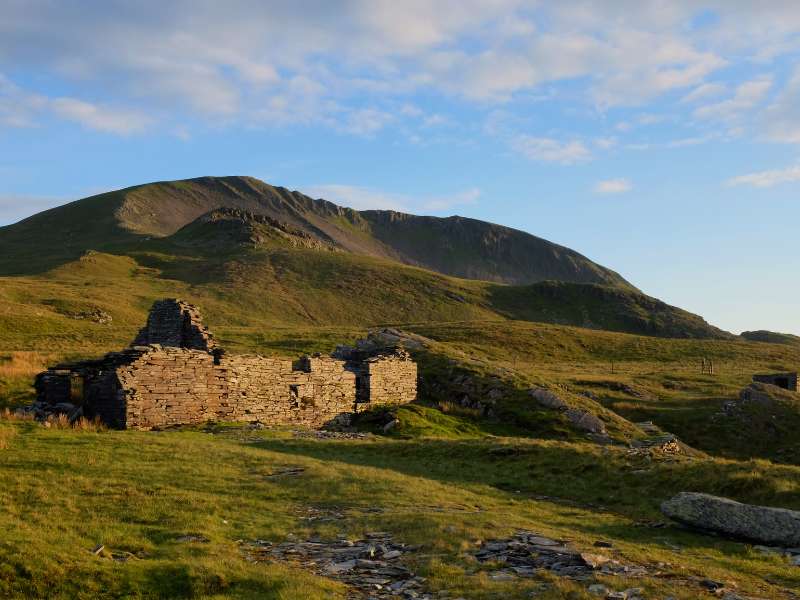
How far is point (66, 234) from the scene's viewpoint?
190 metres

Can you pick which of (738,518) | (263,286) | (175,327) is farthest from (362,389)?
(263,286)

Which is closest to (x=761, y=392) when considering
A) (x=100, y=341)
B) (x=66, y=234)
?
(x=100, y=341)

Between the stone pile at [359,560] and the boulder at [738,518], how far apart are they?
5.97 metres

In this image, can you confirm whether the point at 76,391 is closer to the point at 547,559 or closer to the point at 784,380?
the point at 547,559

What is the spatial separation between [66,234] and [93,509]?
195 meters

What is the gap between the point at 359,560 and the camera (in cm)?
1123

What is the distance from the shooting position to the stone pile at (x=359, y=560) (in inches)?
396

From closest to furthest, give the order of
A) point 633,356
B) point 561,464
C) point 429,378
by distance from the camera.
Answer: point 561,464 → point 429,378 → point 633,356

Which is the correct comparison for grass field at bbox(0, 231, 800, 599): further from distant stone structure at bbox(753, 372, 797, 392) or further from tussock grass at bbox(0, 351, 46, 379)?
distant stone structure at bbox(753, 372, 797, 392)

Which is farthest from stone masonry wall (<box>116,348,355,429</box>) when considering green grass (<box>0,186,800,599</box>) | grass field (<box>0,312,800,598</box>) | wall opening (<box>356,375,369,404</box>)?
grass field (<box>0,312,800,598</box>)

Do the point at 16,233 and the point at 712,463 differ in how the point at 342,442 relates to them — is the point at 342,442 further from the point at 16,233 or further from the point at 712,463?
the point at 16,233

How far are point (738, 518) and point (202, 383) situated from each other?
19.0m

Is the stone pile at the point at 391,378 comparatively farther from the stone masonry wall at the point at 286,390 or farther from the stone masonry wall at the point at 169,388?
the stone masonry wall at the point at 169,388

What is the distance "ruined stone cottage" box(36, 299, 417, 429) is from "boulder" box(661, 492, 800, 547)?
1745 centimetres
